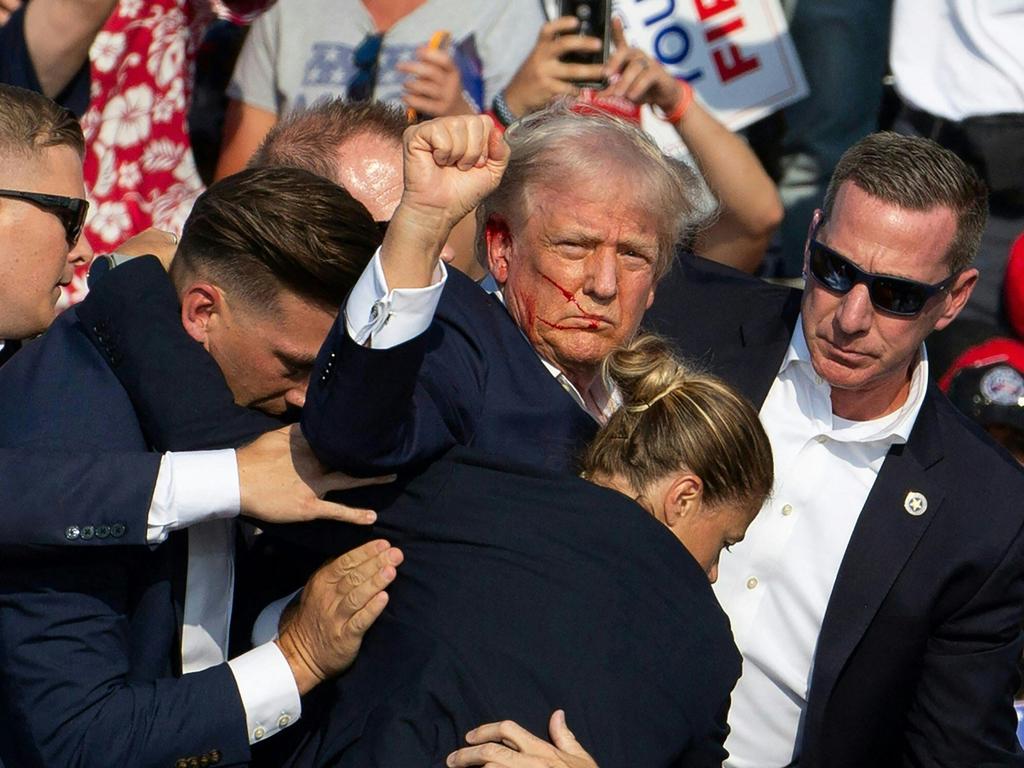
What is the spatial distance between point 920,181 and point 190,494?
195cm

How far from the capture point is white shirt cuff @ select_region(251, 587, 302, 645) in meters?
2.89

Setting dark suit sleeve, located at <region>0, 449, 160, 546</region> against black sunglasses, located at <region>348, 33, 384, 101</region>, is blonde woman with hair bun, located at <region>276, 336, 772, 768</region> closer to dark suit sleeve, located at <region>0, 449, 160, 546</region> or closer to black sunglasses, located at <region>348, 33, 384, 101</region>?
dark suit sleeve, located at <region>0, 449, 160, 546</region>

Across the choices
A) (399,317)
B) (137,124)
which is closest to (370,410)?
(399,317)

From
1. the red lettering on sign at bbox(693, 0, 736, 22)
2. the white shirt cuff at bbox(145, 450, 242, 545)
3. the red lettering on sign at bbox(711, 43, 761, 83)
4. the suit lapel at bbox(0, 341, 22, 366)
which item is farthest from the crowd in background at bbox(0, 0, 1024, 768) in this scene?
the red lettering on sign at bbox(693, 0, 736, 22)

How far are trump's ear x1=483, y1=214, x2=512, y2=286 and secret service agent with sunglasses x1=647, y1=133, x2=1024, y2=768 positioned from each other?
80 cm

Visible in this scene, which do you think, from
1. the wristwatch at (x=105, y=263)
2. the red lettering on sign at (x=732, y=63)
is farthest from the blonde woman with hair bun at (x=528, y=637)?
the red lettering on sign at (x=732, y=63)

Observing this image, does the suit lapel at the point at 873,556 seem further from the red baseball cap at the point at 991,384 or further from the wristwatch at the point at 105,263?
the wristwatch at the point at 105,263

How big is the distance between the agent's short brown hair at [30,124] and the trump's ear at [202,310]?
0.49m

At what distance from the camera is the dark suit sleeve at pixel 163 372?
273 centimetres

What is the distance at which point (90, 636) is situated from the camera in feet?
8.44

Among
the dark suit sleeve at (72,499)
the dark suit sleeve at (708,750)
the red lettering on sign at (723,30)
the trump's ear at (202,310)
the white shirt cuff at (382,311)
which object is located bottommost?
the dark suit sleeve at (708,750)

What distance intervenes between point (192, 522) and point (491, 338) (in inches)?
26.7

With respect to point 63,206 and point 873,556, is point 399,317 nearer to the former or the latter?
point 63,206

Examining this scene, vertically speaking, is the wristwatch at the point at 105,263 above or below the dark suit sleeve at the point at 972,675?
above
